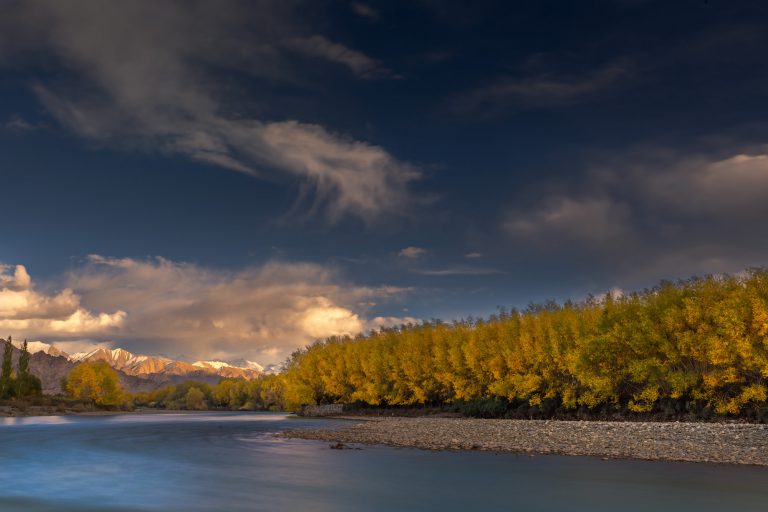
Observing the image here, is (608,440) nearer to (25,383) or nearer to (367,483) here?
(367,483)

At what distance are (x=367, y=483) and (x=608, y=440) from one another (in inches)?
852

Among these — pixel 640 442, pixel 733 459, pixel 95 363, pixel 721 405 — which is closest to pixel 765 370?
pixel 721 405

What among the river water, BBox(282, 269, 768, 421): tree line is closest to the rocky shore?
the river water

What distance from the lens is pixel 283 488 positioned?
27500 millimetres

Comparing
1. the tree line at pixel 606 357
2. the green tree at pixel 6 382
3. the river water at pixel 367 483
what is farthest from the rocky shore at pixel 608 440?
the green tree at pixel 6 382

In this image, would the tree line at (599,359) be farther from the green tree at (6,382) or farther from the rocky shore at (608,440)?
the green tree at (6,382)

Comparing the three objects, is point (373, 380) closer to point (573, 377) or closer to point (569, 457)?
point (573, 377)

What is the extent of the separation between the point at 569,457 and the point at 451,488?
42.1ft

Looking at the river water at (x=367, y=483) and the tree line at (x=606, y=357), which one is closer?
the river water at (x=367, y=483)

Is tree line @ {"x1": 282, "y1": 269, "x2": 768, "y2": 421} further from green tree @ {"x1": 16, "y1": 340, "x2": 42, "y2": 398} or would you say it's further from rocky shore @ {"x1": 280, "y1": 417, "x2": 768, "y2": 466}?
green tree @ {"x1": 16, "y1": 340, "x2": 42, "y2": 398}

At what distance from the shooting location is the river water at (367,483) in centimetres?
2305

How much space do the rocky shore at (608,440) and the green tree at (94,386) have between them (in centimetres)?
14372

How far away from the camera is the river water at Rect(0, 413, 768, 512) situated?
23047 mm

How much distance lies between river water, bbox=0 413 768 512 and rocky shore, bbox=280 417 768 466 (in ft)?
9.19
